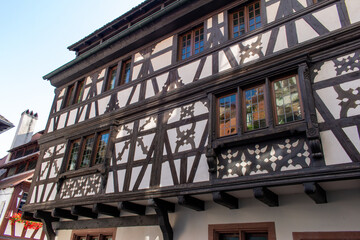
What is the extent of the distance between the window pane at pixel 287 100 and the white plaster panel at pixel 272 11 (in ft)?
5.68

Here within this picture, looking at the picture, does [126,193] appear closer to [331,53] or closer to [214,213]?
[214,213]

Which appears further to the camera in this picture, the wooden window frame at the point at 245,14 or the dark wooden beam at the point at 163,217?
the wooden window frame at the point at 245,14

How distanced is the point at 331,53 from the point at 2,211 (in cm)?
1879

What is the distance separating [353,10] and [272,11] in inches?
68.5

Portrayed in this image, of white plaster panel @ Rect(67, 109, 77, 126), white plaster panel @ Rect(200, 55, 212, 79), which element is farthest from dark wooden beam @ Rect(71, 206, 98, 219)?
white plaster panel @ Rect(200, 55, 212, 79)

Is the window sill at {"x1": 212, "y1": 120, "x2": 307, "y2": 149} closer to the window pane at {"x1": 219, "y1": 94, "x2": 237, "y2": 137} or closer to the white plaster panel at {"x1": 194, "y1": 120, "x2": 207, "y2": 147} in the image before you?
the window pane at {"x1": 219, "y1": 94, "x2": 237, "y2": 137}

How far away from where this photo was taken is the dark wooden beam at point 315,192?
454 centimetres

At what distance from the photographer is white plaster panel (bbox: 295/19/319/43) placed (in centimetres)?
591

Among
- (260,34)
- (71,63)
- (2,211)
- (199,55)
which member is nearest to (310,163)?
(260,34)

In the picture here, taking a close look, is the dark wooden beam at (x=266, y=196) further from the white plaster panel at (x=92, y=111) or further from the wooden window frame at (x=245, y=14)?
the white plaster panel at (x=92, y=111)

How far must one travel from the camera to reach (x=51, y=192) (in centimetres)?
928

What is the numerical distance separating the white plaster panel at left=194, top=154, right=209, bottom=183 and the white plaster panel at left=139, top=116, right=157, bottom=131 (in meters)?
2.02

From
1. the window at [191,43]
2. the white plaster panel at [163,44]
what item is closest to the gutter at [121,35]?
the white plaster panel at [163,44]

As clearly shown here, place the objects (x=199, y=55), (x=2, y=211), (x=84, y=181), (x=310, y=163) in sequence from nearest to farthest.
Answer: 1. (x=310, y=163)
2. (x=199, y=55)
3. (x=84, y=181)
4. (x=2, y=211)
